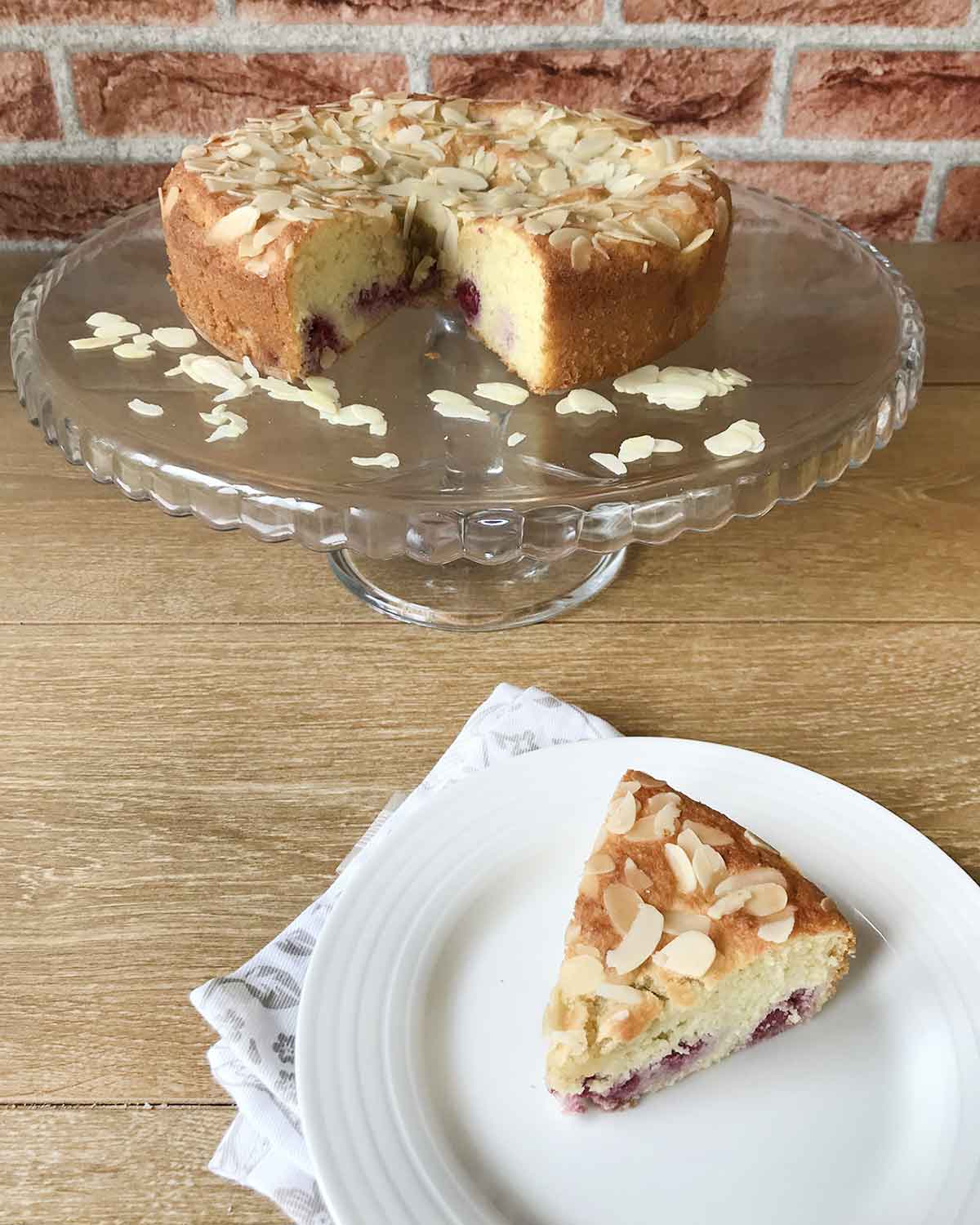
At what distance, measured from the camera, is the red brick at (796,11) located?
4.21ft

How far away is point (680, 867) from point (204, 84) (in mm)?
1033

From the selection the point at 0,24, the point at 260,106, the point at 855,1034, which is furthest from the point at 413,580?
the point at 0,24

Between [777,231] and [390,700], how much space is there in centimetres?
55

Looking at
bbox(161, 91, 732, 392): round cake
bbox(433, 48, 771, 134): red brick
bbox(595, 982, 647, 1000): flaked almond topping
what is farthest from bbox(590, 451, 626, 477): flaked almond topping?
bbox(433, 48, 771, 134): red brick

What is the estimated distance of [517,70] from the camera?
1.31 metres

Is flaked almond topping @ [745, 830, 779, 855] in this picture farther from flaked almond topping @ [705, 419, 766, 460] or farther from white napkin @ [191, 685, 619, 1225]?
flaked almond topping @ [705, 419, 766, 460]

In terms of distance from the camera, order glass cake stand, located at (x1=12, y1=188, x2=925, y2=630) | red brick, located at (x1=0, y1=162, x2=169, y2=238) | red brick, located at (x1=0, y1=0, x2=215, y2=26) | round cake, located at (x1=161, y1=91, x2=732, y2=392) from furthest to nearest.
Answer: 1. red brick, located at (x1=0, y1=162, x2=169, y2=238)
2. red brick, located at (x1=0, y1=0, x2=215, y2=26)
3. round cake, located at (x1=161, y1=91, x2=732, y2=392)
4. glass cake stand, located at (x1=12, y1=188, x2=925, y2=630)

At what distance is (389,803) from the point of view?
0.79 metres

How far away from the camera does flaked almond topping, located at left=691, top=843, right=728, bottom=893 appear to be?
652mm

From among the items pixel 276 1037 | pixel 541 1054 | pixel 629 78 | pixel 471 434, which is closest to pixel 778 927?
pixel 541 1054

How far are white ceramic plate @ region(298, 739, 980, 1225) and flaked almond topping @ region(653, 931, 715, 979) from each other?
0.20ft

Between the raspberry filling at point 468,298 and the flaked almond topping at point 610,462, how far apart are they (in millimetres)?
228

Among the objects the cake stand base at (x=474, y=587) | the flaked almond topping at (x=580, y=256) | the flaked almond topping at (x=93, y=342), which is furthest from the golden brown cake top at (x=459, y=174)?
the cake stand base at (x=474, y=587)

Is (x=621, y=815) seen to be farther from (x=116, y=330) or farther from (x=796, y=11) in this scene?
(x=796, y=11)
